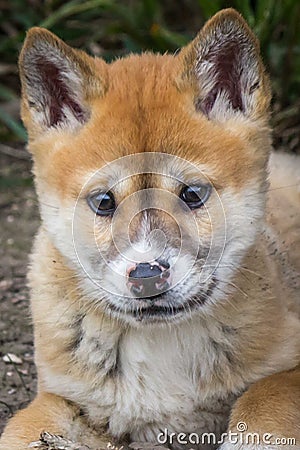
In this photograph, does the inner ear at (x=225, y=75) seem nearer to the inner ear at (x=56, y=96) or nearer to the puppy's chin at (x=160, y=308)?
the inner ear at (x=56, y=96)

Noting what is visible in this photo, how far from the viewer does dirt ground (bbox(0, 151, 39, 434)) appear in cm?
487

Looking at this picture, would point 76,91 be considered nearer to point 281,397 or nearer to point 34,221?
point 281,397

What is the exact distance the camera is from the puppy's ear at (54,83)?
3.81 m

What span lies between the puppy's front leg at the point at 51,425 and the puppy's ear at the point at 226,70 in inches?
51.7

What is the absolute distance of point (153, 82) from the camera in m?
3.79

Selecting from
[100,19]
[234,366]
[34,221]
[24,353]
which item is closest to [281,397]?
[234,366]

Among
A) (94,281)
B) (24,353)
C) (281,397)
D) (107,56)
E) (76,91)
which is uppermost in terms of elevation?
(107,56)

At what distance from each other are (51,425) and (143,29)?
4379 mm

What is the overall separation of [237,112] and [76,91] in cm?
64

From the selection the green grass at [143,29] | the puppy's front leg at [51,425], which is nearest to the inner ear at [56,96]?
the puppy's front leg at [51,425]

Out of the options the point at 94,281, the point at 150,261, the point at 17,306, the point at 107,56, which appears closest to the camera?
the point at 150,261

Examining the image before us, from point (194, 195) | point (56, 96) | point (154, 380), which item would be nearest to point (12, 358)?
point (154, 380)

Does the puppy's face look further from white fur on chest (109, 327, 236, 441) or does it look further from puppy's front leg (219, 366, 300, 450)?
puppy's front leg (219, 366, 300, 450)

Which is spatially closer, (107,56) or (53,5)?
(107,56)
